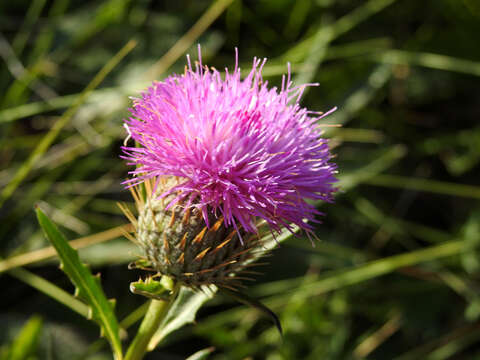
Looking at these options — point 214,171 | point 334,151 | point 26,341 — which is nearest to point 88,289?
point 214,171

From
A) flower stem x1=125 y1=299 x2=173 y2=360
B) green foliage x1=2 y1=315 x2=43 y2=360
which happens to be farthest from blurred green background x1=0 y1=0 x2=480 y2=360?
flower stem x1=125 y1=299 x2=173 y2=360

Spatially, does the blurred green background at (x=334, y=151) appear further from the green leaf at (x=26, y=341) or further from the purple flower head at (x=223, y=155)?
the purple flower head at (x=223, y=155)

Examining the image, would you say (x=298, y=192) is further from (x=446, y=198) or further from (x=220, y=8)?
(x=446, y=198)

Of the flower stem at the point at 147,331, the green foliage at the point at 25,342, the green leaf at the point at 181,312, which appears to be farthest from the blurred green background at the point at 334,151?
the flower stem at the point at 147,331

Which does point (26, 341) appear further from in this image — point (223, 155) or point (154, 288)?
point (223, 155)

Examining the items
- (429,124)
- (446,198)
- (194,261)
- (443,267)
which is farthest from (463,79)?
(194,261)

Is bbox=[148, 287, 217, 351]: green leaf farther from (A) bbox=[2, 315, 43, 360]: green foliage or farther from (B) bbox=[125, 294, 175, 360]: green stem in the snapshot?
(A) bbox=[2, 315, 43, 360]: green foliage

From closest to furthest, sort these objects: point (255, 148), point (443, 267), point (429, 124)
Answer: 1. point (255, 148)
2. point (443, 267)
3. point (429, 124)
